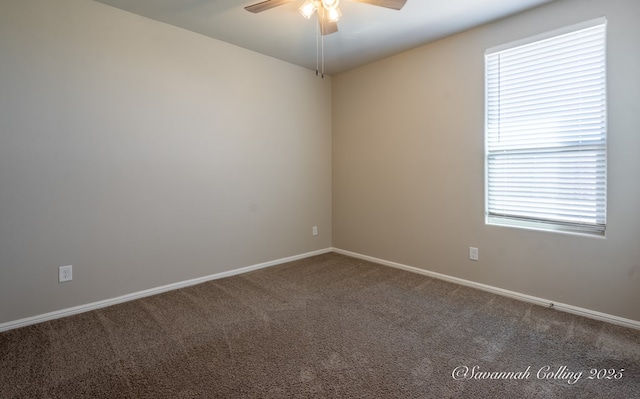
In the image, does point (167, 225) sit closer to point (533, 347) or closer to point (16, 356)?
point (16, 356)

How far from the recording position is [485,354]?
1985mm

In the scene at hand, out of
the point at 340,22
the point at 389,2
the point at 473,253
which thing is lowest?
the point at 473,253

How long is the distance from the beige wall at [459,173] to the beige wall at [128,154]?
92 cm

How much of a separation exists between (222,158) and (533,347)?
3168 millimetres

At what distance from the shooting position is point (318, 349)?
2.04 m

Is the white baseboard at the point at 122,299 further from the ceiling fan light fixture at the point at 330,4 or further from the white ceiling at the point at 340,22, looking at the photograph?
the ceiling fan light fixture at the point at 330,4

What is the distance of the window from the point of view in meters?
2.42

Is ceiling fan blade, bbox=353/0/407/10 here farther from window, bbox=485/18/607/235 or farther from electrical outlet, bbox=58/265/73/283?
electrical outlet, bbox=58/265/73/283

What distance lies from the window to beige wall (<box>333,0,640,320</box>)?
82 millimetres

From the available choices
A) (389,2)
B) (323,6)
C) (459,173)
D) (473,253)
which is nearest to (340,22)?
(323,6)

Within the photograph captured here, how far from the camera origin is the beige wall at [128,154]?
2.34 m

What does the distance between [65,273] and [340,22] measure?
3.21 meters

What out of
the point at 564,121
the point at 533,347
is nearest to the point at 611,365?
the point at 533,347

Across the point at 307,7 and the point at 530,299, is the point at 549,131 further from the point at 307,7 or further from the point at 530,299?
the point at 307,7
